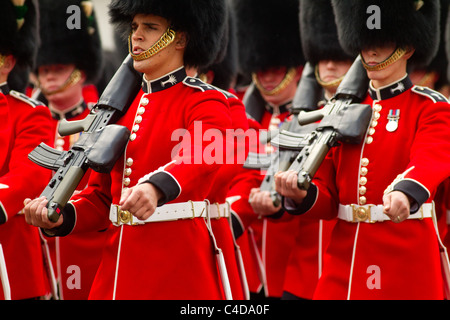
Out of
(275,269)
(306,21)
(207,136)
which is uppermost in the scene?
(207,136)

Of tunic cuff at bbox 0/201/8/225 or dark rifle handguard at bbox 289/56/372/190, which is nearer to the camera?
dark rifle handguard at bbox 289/56/372/190

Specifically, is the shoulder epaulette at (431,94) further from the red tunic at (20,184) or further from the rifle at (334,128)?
the red tunic at (20,184)

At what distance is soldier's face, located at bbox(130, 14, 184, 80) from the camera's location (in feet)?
12.7

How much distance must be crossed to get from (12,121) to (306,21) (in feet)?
7.45

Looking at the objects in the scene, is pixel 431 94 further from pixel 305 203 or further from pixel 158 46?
pixel 158 46

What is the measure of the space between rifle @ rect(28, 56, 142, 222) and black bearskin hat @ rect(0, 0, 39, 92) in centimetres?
120

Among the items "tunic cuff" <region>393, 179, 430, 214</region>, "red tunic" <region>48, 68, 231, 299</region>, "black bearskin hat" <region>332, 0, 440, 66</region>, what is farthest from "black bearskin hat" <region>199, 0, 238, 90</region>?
"tunic cuff" <region>393, 179, 430, 214</region>

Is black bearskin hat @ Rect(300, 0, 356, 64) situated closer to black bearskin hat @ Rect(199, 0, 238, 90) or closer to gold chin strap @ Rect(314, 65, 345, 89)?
gold chin strap @ Rect(314, 65, 345, 89)

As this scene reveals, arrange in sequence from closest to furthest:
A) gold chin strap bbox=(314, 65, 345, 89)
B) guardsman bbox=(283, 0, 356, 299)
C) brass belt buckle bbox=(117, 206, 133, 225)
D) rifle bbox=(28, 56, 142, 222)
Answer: rifle bbox=(28, 56, 142, 222) < brass belt buckle bbox=(117, 206, 133, 225) < guardsman bbox=(283, 0, 356, 299) < gold chin strap bbox=(314, 65, 345, 89)

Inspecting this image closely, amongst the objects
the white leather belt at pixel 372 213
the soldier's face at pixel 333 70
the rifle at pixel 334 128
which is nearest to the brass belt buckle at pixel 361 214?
the white leather belt at pixel 372 213

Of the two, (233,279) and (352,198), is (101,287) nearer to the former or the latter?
(233,279)

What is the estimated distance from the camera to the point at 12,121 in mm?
4680

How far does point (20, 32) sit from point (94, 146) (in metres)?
1.76

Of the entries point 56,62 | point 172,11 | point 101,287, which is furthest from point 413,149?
point 56,62
